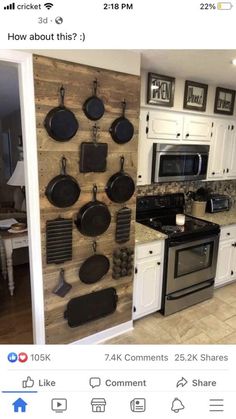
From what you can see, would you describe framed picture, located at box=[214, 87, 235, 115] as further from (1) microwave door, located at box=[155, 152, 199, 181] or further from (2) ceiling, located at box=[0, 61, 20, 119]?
(2) ceiling, located at box=[0, 61, 20, 119]

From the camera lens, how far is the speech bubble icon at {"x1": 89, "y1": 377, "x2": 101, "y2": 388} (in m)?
0.61

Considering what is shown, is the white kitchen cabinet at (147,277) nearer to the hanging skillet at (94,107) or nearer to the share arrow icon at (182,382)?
the hanging skillet at (94,107)

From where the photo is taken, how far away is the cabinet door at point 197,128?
2.61m

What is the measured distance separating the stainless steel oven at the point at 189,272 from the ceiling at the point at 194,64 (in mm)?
1440

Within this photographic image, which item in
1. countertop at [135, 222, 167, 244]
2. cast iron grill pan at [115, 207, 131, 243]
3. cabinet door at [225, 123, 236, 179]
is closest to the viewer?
cast iron grill pan at [115, 207, 131, 243]

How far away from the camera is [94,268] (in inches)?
77.1

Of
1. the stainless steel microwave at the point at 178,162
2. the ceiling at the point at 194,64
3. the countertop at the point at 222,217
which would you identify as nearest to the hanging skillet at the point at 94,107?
the ceiling at the point at 194,64

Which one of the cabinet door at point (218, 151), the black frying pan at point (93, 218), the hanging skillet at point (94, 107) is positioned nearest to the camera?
the hanging skillet at point (94, 107)

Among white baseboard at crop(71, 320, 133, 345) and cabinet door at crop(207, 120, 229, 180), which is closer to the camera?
white baseboard at crop(71, 320, 133, 345)

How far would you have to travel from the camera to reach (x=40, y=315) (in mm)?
1803

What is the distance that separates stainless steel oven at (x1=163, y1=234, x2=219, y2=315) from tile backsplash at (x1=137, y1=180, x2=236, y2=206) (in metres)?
0.70

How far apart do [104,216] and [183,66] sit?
1.36 m

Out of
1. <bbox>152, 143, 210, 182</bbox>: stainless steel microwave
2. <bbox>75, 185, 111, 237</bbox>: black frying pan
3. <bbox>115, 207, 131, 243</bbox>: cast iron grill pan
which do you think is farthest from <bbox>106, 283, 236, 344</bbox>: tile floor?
<bbox>152, 143, 210, 182</bbox>: stainless steel microwave
